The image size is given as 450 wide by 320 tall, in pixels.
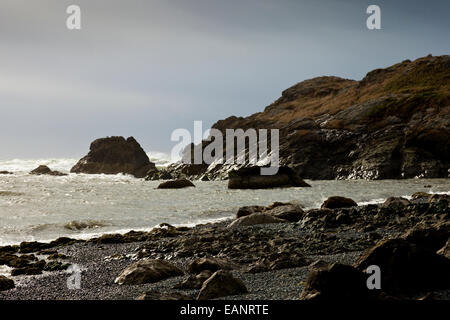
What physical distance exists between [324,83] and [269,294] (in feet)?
488

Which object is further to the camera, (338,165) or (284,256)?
(338,165)

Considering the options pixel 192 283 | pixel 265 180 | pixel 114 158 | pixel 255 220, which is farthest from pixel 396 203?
pixel 114 158

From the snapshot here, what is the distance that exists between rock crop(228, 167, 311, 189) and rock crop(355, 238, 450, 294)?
41.3 metres

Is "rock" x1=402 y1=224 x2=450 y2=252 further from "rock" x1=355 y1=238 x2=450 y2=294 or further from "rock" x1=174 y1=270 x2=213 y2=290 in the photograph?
"rock" x1=174 y1=270 x2=213 y2=290

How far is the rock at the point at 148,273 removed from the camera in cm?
1117

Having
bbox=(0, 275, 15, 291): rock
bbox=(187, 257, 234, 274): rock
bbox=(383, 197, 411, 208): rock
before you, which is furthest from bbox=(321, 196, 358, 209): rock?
bbox=(0, 275, 15, 291): rock

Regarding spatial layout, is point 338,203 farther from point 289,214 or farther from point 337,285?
point 337,285

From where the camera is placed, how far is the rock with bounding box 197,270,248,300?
904cm

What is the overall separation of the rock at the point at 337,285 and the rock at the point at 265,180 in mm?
42440

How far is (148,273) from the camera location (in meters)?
11.3

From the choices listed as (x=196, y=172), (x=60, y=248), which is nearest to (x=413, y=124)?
(x=196, y=172)

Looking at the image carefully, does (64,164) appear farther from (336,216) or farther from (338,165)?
(336,216)

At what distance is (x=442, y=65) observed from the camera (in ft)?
351

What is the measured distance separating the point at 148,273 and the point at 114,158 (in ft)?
476
